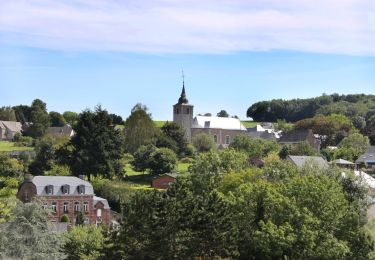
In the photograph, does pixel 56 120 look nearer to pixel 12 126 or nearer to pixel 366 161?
pixel 12 126

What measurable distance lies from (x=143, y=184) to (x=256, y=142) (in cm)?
2209

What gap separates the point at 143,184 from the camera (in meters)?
76.4

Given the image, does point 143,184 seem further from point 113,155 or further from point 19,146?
point 19,146

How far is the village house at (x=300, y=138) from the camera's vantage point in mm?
111250

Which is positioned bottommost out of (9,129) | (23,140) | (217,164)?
(217,164)

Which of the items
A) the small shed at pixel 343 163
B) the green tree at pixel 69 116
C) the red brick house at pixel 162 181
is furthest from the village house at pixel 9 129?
the small shed at pixel 343 163

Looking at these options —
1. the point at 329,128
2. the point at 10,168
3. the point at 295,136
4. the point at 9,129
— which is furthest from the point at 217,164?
the point at 9,129

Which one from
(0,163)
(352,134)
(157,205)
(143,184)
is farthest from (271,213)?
(352,134)

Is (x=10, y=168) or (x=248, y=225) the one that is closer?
(x=248, y=225)

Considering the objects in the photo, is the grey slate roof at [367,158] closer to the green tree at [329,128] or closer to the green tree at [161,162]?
the green tree at [329,128]

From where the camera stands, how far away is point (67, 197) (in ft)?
197

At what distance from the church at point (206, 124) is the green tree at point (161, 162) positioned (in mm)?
42061

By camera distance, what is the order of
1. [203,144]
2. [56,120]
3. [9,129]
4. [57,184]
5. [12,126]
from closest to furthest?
[57,184], [203,144], [9,129], [12,126], [56,120]

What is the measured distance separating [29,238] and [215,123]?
92771 mm
